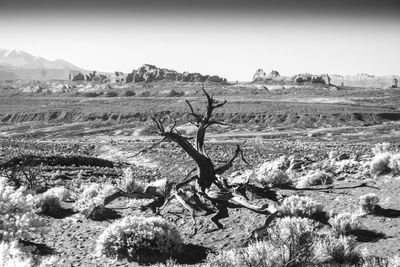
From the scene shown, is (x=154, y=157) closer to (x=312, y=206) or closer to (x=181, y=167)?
(x=181, y=167)

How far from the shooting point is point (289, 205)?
1036 centimetres

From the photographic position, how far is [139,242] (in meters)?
8.71

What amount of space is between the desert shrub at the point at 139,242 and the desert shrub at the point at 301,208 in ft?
9.76

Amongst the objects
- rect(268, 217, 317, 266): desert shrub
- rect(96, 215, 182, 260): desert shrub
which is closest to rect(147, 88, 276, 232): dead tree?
rect(96, 215, 182, 260): desert shrub

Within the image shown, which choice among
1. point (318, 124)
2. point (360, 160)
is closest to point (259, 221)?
point (360, 160)

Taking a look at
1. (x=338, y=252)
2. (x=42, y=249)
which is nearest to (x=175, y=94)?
(x=42, y=249)

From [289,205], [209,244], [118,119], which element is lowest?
[118,119]

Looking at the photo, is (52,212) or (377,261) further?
(52,212)

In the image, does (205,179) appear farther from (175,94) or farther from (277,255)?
(175,94)

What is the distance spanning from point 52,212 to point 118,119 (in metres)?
62.6

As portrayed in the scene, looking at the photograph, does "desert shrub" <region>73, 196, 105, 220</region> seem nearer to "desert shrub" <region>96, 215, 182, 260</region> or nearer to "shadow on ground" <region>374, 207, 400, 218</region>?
"desert shrub" <region>96, 215, 182, 260</region>

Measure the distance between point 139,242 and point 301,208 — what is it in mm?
4159

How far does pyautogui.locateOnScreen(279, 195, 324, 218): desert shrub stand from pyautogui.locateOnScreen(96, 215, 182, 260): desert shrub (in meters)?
2.98

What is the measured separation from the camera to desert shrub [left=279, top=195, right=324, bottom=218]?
10.1 metres
